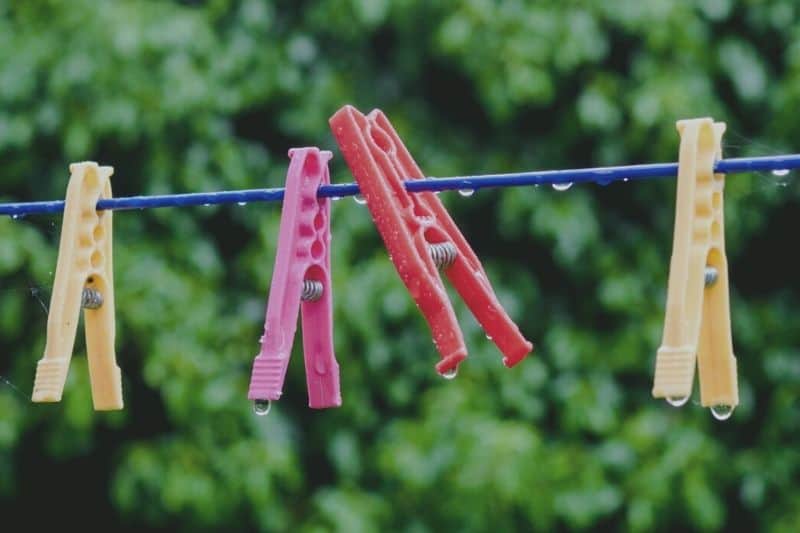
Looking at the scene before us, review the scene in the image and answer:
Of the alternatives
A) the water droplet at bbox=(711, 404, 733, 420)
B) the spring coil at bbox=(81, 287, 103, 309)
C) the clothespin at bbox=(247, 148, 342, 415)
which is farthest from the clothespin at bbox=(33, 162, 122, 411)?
the water droplet at bbox=(711, 404, 733, 420)

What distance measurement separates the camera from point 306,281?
1.31m

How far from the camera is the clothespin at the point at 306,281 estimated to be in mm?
1239

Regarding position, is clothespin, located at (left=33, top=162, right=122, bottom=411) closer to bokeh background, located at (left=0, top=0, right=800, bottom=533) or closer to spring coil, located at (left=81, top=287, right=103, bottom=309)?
spring coil, located at (left=81, top=287, right=103, bottom=309)

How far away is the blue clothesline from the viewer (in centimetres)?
108

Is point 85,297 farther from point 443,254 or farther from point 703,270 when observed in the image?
point 703,270

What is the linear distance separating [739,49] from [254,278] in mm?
1013

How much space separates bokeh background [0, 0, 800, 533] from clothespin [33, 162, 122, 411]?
1221 millimetres

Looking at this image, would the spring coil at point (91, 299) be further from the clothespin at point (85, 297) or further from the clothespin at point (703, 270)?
the clothespin at point (703, 270)

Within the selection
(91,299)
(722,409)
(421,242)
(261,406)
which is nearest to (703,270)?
(722,409)

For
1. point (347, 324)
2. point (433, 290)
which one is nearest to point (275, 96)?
point (347, 324)

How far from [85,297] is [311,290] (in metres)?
0.23

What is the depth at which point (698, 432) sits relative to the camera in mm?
2611

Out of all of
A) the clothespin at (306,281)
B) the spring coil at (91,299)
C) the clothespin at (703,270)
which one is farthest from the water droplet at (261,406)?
the clothespin at (703,270)

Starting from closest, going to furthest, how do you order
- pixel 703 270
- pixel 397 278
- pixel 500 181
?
pixel 703 270
pixel 500 181
pixel 397 278
